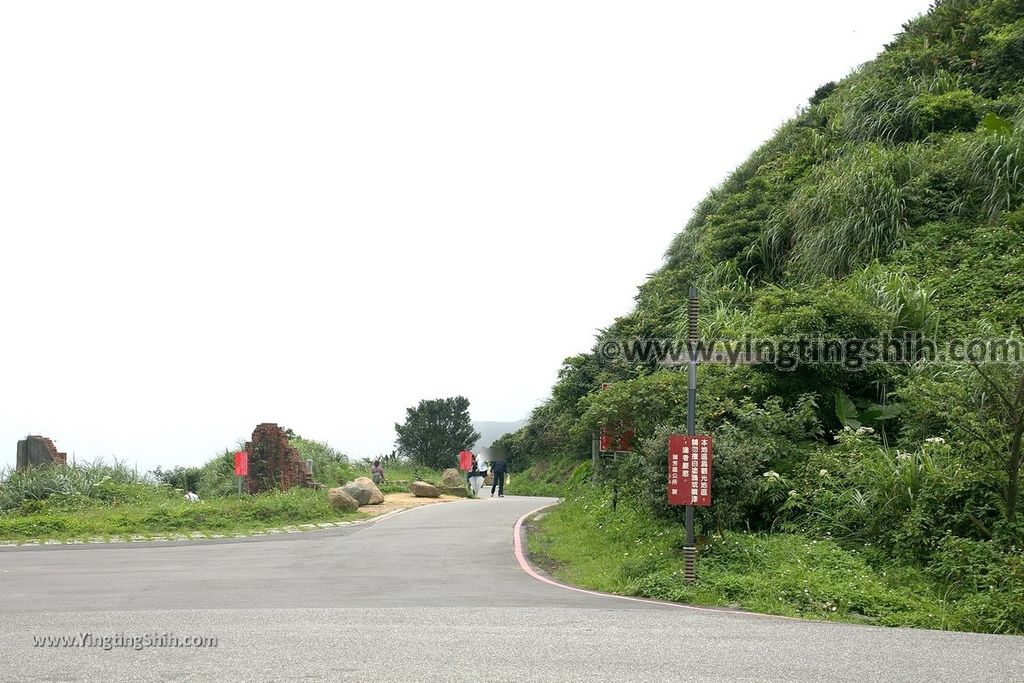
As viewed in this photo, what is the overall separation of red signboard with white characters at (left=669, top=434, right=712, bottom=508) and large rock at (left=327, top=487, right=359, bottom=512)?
13.1 meters

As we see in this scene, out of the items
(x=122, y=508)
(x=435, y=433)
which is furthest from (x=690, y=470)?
(x=435, y=433)

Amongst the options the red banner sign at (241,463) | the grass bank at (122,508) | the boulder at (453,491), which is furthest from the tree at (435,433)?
the red banner sign at (241,463)

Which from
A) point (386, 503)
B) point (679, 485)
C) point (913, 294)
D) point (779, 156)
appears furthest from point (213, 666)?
point (779, 156)

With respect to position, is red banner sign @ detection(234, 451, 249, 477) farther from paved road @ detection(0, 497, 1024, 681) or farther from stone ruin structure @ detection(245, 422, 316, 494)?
paved road @ detection(0, 497, 1024, 681)

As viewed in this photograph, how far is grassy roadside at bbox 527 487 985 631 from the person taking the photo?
11180 millimetres

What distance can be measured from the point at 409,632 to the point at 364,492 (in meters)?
17.3

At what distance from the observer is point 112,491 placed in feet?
81.3

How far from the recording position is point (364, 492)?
25891 mm

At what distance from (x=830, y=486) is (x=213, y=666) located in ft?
33.7

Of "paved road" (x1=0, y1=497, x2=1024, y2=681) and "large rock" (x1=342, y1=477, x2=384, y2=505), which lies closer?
"paved road" (x1=0, y1=497, x2=1024, y2=681)

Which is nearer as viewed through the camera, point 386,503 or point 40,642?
point 40,642

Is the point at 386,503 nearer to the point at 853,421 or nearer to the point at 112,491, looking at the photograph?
the point at 112,491

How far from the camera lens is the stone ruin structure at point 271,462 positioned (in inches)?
1097

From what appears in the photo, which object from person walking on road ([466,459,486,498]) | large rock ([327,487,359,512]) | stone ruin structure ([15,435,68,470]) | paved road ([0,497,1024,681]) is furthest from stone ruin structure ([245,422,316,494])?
paved road ([0,497,1024,681])
